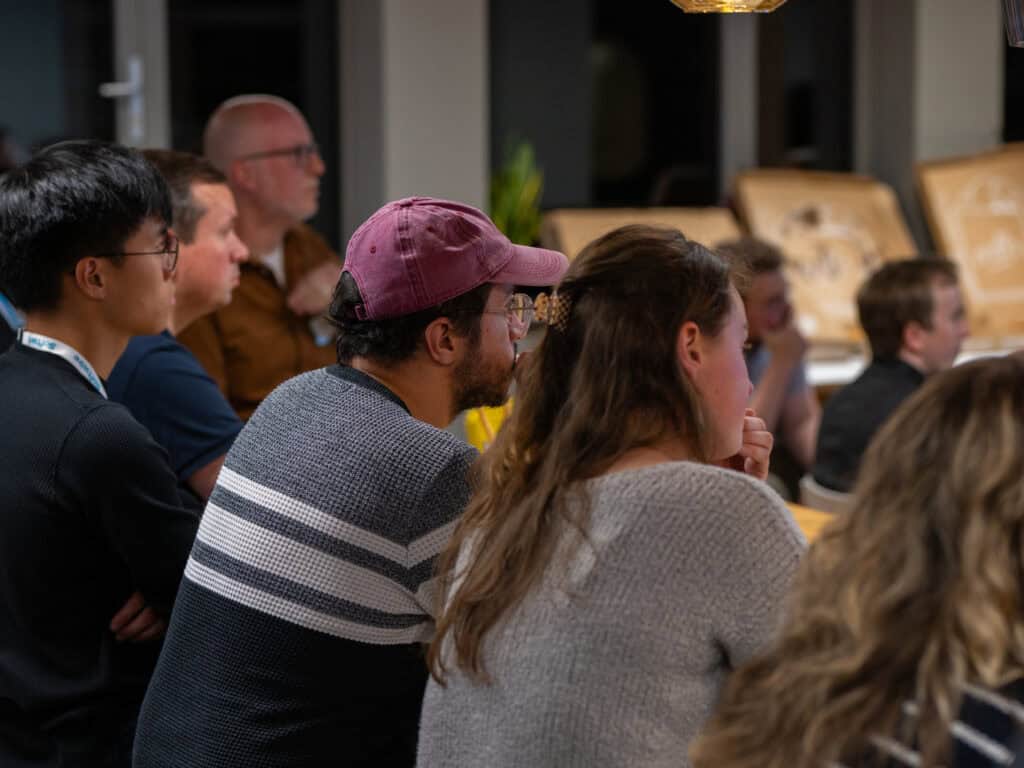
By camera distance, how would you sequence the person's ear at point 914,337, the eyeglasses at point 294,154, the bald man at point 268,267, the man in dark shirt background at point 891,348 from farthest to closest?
the person's ear at point 914,337, the man in dark shirt background at point 891,348, the eyeglasses at point 294,154, the bald man at point 268,267

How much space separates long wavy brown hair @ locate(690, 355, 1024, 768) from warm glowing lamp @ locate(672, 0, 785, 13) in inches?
35.6

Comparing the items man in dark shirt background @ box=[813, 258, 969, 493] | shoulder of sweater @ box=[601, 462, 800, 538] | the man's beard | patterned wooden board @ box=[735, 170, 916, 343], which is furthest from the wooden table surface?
patterned wooden board @ box=[735, 170, 916, 343]

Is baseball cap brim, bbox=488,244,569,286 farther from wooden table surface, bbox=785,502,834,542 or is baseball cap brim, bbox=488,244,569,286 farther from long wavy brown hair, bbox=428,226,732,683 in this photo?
wooden table surface, bbox=785,502,834,542

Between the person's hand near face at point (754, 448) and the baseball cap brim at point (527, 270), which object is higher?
the baseball cap brim at point (527, 270)

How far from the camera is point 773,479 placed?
171 inches

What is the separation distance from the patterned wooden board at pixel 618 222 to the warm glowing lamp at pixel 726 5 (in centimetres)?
297

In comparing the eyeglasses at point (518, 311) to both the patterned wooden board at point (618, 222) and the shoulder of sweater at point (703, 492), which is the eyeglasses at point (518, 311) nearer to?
the shoulder of sweater at point (703, 492)

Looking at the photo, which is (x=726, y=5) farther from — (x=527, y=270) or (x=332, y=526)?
(x=332, y=526)

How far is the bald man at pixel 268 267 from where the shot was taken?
3145mm

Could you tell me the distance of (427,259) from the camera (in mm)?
1805

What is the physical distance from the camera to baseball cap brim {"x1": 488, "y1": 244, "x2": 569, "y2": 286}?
1857mm

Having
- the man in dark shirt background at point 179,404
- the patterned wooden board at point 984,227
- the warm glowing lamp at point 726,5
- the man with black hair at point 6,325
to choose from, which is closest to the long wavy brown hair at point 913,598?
the warm glowing lamp at point 726,5

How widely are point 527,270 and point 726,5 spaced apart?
436 millimetres

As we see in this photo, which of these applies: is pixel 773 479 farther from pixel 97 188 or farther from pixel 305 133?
pixel 97 188
